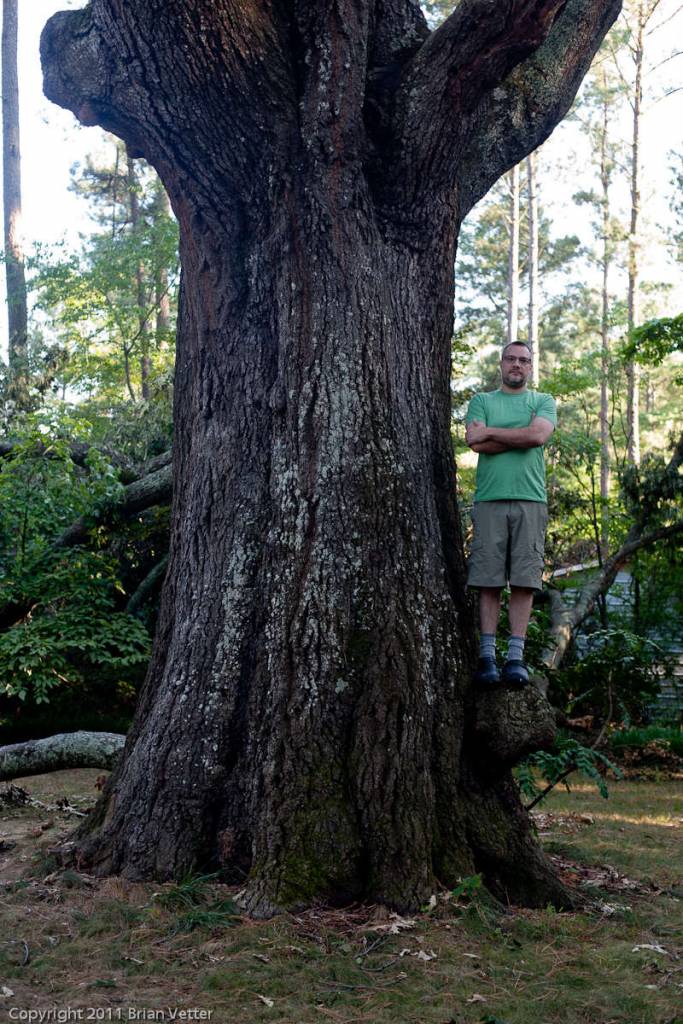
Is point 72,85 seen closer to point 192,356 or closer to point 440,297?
point 192,356

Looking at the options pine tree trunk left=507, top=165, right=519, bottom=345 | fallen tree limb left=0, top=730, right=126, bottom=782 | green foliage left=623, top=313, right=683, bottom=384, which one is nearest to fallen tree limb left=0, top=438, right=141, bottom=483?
fallen tree limb left=0, top=730, right=126, bottom=782

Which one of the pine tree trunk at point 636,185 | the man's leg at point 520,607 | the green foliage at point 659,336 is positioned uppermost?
the pine tree trunk at point 636,185

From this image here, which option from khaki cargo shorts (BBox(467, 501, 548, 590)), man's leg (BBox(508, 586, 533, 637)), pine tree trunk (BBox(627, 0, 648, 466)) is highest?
pine tree trunk (BBox(627, 0, 648, 466))

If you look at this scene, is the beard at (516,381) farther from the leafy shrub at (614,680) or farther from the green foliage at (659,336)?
the green foliage at (659,336)

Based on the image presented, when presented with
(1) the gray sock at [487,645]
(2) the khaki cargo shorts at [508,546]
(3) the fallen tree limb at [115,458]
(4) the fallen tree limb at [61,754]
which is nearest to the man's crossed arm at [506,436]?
(2) the khaki cargo shorts at [508,546]

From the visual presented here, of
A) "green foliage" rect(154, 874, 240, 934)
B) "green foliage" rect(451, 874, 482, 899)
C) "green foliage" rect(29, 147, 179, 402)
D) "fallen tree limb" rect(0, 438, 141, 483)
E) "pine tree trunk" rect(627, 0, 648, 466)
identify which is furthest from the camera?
"pine tree trunk" rect(627, 0, 648, 466)

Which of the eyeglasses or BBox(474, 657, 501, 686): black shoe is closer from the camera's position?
BBox(474, 657, 501, 686): black shoe

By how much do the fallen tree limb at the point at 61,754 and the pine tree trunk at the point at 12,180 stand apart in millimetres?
15995

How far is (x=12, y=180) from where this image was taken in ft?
74.1

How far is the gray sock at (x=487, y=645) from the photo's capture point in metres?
4.84

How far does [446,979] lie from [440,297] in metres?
3.42

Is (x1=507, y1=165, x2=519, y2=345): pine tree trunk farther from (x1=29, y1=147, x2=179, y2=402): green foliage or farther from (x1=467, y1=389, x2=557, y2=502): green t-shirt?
(x1=467, y1=389, x2=557, y2=502): green t-shirt

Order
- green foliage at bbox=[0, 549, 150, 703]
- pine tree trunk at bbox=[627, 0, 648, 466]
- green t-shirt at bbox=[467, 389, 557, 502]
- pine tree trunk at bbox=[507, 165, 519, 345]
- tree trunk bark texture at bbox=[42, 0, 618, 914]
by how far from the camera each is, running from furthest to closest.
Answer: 1. pine tree trunk at bbox=[507, 165, 519, 345]
2. pine tree trunk at bbox=[627, 0, 648, 466]
3. green foliage at bbox=[0, 549, 150, 703]
4. green t-shirt at bbox=[467, 389, 557, 502]
5. tree trunk bark texture at bbox=[42, 0, 618, 914]

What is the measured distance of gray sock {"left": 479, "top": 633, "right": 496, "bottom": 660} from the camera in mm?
4844
